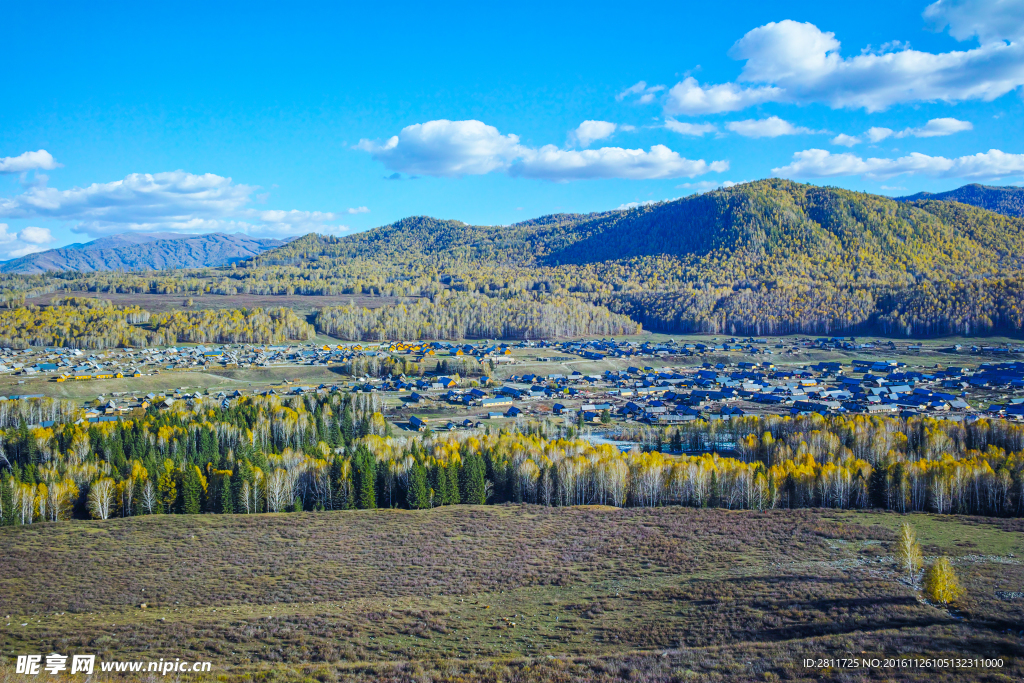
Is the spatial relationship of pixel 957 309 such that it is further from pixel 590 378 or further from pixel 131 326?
pixel 131 326

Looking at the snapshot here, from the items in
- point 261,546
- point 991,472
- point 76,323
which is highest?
point 76,323

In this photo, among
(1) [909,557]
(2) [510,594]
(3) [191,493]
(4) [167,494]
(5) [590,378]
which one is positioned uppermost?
(5) [590,378]

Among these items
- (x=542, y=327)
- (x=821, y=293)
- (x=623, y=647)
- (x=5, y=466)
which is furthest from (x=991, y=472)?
(x=821, y=293)

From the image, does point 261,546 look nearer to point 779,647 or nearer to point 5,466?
point 779,647

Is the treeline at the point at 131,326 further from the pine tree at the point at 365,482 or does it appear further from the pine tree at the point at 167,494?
the pine tree at the point at 365,482

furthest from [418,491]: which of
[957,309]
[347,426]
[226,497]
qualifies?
[957,309]

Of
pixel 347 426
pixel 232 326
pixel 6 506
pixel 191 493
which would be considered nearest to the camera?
pixel 6 506

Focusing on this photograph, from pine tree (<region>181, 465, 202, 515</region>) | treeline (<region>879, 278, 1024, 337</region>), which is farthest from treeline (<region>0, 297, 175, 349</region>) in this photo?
treeline (<region>879, 278, 1024, 337</region>)
